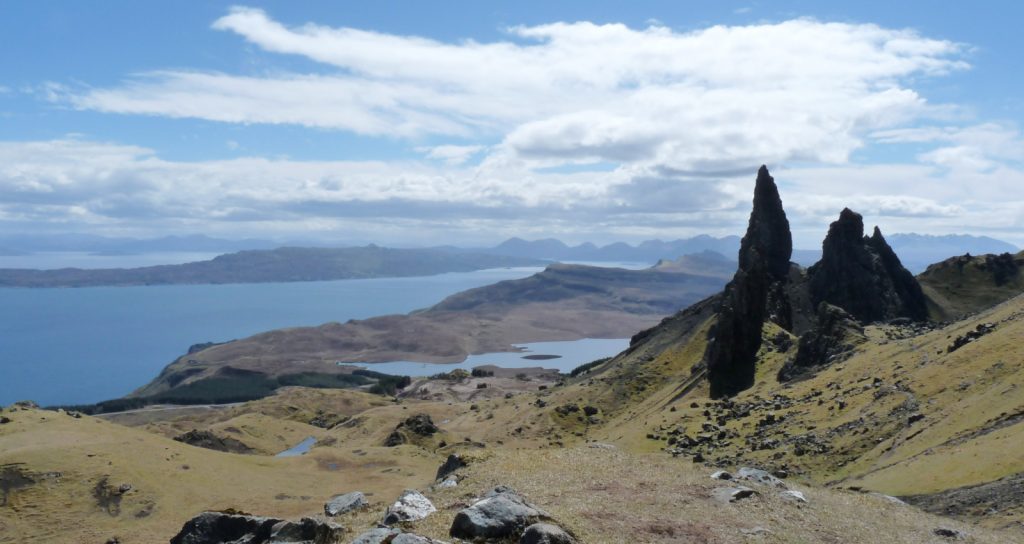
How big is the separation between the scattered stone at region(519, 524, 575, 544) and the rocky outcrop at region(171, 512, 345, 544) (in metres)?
7.97

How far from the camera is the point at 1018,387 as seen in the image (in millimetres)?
56250

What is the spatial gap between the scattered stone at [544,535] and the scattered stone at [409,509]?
580cm

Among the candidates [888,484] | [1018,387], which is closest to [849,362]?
[1018,387]

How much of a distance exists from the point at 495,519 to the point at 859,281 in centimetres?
12950

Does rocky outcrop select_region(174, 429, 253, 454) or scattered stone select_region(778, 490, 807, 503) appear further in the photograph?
rocky outcrop select_region(174, 429, 253, 454)

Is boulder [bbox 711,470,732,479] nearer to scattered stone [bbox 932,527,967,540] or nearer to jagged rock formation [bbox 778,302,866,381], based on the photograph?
scattered stone [bbox 932,527,967,540]

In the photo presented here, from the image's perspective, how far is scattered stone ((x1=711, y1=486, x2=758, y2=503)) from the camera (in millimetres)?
34406

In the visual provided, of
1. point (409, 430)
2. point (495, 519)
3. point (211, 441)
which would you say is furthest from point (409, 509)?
point (211, 441)

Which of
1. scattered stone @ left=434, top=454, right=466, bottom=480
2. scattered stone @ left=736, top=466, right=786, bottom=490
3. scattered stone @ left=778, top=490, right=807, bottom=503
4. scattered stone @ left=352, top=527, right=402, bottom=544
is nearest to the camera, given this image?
scattered stone @ left=352, top=527, right=402, bottom=544

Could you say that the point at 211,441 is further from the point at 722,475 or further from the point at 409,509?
the point at 409,509

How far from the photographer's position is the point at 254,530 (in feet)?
115

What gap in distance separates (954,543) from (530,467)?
19.7 m

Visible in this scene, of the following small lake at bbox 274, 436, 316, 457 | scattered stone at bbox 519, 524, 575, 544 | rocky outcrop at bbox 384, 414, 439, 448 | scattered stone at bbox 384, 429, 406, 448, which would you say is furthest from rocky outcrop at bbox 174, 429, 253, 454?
scattered stone at bbox 519, 524, 575, 544

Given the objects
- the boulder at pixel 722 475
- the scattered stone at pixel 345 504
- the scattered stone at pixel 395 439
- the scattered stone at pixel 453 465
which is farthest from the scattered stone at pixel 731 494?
the scattered stone at pixel 395 439
